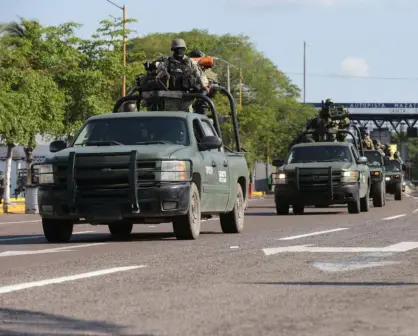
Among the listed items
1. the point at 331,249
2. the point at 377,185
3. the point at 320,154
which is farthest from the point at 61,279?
the point at 377,185

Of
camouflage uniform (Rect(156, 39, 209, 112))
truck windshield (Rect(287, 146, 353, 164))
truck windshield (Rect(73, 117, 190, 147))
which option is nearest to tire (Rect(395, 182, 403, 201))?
truck windshield (Rect(287, 146, 353, 164))

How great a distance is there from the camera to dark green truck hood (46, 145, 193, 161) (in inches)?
621

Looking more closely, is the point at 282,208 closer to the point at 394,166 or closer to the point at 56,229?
the point at 56,229

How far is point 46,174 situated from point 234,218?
367 cm

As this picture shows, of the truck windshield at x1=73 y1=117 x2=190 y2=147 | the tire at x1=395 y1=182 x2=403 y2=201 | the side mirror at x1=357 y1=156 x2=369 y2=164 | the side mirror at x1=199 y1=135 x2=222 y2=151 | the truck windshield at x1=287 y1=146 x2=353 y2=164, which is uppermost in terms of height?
the truck windshield at x1=73 y1=117 x2=190 y2=147

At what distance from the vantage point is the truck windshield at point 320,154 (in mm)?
29969

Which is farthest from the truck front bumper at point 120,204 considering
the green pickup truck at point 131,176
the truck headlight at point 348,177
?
the truck headlight at point 348,177

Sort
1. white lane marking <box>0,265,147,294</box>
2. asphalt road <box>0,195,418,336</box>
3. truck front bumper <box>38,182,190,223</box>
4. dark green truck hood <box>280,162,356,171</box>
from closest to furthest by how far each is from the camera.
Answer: asphalt road <box>0,195,418,336</box>
white lane marking <box>0,265,147,294</box>
truck front bumper <box>38,182,190,223</box>
dark green truck hood <box>280,162,356,171</box>

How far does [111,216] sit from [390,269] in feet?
18.3

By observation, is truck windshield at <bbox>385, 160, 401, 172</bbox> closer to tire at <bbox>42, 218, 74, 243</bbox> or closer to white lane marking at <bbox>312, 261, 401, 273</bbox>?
tire at <bbox>42, 218, 74, 243</bbox>

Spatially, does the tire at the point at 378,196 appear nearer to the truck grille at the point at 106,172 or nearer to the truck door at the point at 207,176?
the truck door at the point at 207,176

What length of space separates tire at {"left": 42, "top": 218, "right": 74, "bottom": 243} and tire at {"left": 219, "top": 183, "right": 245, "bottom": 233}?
2.80 metres

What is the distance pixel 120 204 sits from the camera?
15742 mm

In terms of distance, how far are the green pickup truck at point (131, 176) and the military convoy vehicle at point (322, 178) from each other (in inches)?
466
